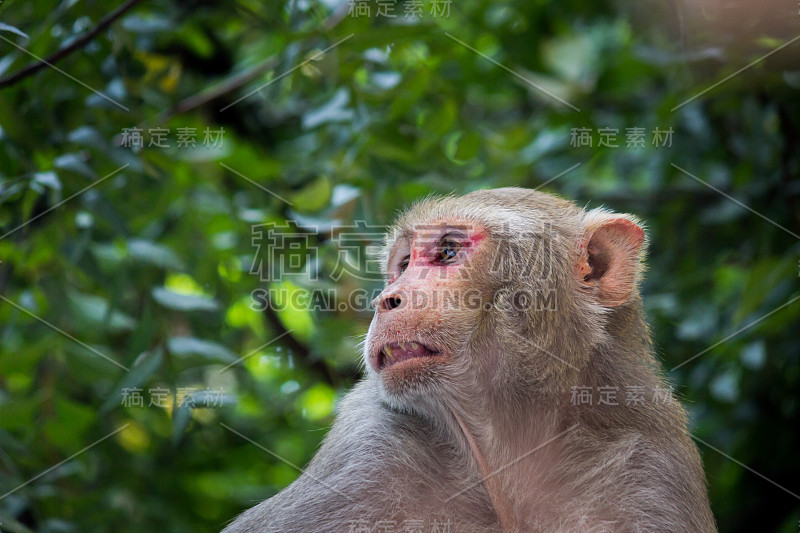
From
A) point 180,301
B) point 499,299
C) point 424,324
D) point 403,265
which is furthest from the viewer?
point 180,301

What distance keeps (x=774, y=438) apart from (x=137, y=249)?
545cm

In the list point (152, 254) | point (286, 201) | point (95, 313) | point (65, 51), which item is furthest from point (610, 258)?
point (95, 313)

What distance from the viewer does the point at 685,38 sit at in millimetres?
5934

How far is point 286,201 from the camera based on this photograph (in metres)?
5.49

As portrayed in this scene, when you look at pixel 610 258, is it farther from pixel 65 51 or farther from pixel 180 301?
pixel 65 51

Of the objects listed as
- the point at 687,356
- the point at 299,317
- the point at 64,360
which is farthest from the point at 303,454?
the point at 687,356

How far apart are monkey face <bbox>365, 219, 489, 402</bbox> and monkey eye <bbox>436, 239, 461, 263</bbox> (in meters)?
0.06

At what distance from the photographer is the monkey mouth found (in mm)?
3477

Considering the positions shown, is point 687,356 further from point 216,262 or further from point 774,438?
point 216,262

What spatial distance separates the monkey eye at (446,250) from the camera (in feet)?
12.2

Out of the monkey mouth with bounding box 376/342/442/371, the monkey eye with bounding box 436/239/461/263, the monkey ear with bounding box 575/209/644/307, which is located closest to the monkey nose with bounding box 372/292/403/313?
the monkey mouth with bounding box 376/342/442/371

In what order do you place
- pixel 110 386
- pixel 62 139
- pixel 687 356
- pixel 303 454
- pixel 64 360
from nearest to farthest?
pixel 62 139 < pixel 64 360 < pixel 110 386 < pixel 687 356 < pixel 303 454

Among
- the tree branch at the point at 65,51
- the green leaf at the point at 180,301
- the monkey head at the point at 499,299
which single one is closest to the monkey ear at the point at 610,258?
the monkey head at the point at 499,299

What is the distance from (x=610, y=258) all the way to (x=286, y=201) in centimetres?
250
